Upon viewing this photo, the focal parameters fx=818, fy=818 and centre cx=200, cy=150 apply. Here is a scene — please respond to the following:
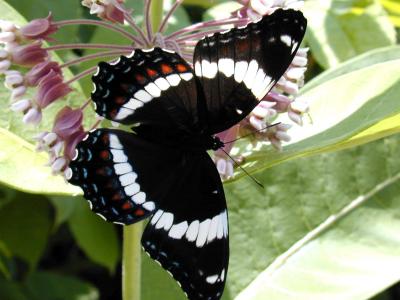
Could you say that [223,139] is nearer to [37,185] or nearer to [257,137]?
[257,137]

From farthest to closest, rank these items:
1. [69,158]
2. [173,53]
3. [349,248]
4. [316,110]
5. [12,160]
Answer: [349,248]
[316,110]
[12,160]
[69,158]
[173,53]

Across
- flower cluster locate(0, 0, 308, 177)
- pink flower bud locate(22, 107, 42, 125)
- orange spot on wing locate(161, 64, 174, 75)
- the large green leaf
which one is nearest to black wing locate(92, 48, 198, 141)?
orange spot on wing locate(161, 64, 174, 75)

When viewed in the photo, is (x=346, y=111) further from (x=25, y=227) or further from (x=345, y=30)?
(x=25, y=227)

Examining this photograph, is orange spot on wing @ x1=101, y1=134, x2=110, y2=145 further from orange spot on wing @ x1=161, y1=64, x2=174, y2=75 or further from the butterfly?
orange spot on wing @ x1=161, y1=64, x2=174, y2=75

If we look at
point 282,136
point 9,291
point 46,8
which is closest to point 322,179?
point 282,136

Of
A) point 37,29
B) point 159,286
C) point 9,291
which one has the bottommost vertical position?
point 9,291

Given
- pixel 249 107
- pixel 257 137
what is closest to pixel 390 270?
pixel 257 137

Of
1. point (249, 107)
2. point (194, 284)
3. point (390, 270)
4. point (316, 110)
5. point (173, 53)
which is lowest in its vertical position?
point (390, 270)
